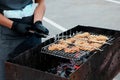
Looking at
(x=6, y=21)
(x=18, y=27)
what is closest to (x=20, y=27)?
(x=18, y=27)

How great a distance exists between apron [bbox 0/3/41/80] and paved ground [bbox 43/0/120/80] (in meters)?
5.24

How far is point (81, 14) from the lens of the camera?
10.9 meters

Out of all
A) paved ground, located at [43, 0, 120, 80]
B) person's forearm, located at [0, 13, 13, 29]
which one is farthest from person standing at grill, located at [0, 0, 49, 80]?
paved ground, located at [43, 0, 120, 80]

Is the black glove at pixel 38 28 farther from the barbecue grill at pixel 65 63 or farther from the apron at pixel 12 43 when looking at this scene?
the barbecue grill at pixel 65 63

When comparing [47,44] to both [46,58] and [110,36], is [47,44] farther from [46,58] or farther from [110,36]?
[110,36]

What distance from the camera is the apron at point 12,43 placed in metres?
3.58

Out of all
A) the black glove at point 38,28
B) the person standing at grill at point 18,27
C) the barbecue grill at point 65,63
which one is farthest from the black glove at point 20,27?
the barbecue grill at point 65,63

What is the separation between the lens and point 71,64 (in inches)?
145

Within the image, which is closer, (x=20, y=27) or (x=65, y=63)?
(x=20, y=27)

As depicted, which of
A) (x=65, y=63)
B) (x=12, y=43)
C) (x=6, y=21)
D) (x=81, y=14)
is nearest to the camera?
(x=6, y=21)

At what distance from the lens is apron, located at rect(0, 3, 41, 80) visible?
3580 mm

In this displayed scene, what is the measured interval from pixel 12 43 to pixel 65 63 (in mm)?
656

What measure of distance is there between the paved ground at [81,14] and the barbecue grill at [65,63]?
16.3 ft

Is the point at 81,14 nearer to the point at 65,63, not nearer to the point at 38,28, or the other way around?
the point at 65,63
